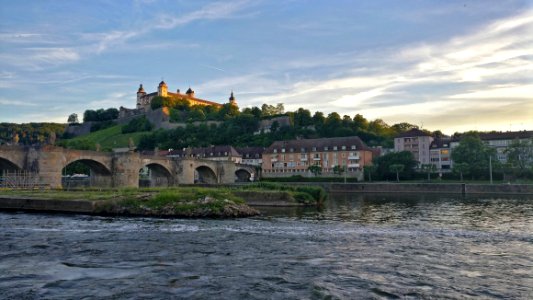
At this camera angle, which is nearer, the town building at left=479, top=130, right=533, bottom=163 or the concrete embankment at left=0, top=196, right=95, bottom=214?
the concrete embankment at left=0, top=196, right=95, bottom=214

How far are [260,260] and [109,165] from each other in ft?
151

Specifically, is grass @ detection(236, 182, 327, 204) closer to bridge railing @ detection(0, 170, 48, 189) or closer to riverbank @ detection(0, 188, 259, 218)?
riverbank @ detection(0, 188, 259, 218)

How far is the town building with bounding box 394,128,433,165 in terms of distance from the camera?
109m

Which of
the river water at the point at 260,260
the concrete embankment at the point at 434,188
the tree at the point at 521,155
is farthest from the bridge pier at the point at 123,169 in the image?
the tree at the point at 521,155

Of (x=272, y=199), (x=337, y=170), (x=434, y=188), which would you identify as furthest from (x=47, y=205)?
(x=337, y=170)

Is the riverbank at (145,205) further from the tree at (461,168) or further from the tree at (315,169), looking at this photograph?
the tree at (315,169)

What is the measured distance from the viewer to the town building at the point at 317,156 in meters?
101

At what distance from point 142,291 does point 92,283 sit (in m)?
1.84

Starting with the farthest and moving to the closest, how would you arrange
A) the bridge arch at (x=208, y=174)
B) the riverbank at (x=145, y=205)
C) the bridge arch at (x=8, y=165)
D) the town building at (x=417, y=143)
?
1. the town building at (x=417, y=143)
2. the bridge arch at (x=208, y=174)
3. the bridge arch at (x=8, y=165)
4. the riverbank at (x=145, y=205)

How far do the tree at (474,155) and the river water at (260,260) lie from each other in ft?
201

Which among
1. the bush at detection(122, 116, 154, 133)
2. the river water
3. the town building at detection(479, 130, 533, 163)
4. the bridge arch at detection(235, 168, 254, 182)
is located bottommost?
the river water

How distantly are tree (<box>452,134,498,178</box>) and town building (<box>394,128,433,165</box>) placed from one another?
62.1ft

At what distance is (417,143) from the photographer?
11031 centimetres

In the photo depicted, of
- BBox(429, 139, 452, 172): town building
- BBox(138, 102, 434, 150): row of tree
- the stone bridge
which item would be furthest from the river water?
BBox(138, 102, 434, 150): row of tree
